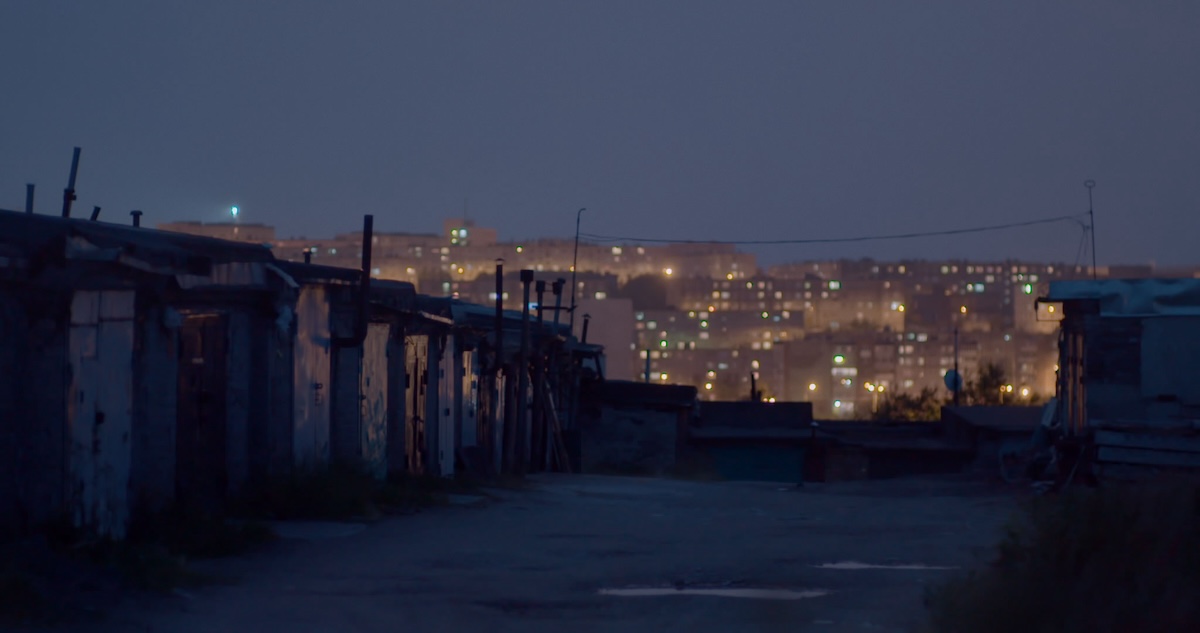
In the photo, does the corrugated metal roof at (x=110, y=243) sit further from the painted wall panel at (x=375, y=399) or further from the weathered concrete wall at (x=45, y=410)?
the painted wall panel at (x=375, y=399)

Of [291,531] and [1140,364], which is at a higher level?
[1140,364]

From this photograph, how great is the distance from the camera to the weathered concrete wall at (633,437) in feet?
123

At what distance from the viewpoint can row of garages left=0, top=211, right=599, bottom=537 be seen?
958cm

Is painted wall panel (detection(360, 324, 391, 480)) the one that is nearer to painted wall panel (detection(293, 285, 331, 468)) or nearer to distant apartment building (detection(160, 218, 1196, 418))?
painted wall panel (detection(293, 285, 331, 468))

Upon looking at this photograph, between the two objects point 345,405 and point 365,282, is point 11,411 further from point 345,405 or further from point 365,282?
point 345,405

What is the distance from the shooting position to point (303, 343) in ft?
49.4

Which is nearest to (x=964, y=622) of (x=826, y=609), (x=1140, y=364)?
(x=826, y=609)

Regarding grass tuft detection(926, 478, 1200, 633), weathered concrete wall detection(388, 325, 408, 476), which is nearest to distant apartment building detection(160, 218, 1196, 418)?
weathered concrete wall detection(388, 325, 408, 476)

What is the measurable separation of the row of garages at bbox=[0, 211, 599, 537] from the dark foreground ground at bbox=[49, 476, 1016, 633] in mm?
1294

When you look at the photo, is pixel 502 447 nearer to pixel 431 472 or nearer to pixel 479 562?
pixel 431 472

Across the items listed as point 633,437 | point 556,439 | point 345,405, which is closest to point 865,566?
point 345,405

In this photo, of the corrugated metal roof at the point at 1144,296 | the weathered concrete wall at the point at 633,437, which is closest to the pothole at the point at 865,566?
the corrugated metal roof at the point at 1144,296

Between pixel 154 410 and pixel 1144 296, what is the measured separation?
17611 millimetres

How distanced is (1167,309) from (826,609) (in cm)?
1690
